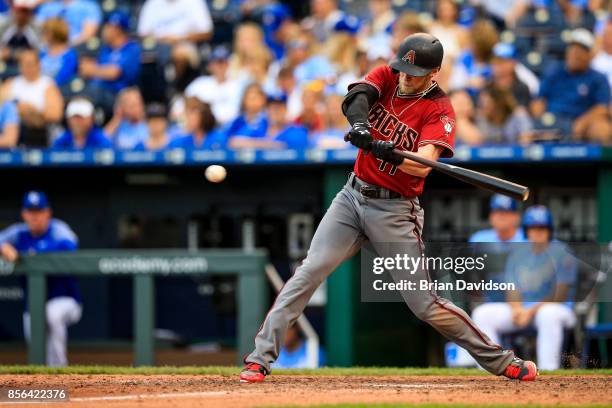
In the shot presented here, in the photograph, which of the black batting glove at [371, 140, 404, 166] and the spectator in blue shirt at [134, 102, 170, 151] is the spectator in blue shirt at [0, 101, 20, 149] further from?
the black batting glove at [371, 140, 404, 166]

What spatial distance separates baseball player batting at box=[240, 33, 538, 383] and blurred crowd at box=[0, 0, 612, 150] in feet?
9.25

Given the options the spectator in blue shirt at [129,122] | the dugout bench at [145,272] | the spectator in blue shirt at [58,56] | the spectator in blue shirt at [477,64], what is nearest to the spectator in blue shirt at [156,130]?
the spectator in blue shirt at [129,122]

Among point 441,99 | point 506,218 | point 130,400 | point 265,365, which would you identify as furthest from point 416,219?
point 506,218

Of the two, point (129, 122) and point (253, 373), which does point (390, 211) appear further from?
point (129, 122)

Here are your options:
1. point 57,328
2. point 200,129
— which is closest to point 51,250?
point 57,328

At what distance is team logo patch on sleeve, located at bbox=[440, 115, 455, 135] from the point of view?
569 cm

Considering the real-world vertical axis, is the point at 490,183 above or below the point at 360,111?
below

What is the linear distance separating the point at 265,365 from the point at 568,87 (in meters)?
4.52

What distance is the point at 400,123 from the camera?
19.0ft

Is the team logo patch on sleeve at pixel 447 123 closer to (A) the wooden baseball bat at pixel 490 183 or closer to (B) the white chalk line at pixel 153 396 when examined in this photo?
(A) the wooden baseball bat at pixel 490 183

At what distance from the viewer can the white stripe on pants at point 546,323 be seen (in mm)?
7793

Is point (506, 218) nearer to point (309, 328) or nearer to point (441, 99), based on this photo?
point (309, 328)

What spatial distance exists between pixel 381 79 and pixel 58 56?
252 inches

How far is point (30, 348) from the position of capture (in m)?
8.43
